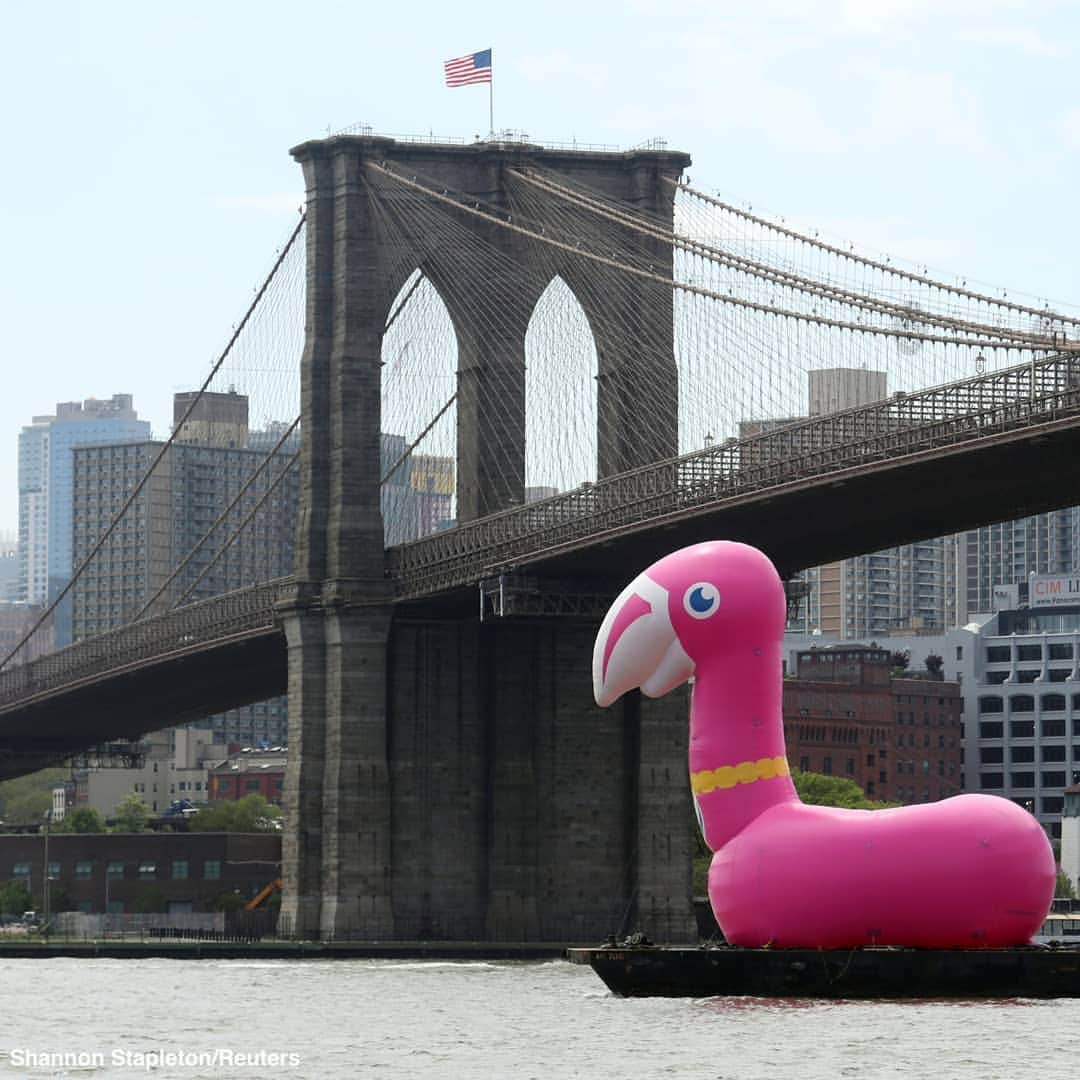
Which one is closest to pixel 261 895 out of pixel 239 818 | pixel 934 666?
pixel 239 818

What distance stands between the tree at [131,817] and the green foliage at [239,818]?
2.13m

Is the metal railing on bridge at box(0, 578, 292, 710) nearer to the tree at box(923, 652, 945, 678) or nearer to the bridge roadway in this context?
the bridge roadway

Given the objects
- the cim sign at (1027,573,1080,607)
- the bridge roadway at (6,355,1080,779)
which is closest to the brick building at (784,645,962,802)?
the cim sign at (1027,573,1080,607)

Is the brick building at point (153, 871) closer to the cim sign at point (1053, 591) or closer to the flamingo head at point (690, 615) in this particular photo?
the flamingo head at point (690, 615)

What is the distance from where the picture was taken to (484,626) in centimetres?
7819

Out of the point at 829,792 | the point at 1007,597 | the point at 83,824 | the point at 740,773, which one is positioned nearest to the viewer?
the point at 740,773

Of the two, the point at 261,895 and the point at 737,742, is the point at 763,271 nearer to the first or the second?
the point at 737,742

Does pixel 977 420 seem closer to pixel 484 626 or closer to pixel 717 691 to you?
pixel 717 691

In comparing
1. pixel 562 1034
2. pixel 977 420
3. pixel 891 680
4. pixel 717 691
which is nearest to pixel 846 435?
pixel 977 420

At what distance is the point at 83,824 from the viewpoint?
136 metres

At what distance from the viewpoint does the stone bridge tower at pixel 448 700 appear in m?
76.7

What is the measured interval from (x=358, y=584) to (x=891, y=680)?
7049cm

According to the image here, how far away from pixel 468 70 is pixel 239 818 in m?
59.4

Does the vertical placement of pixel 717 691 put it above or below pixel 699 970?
above
